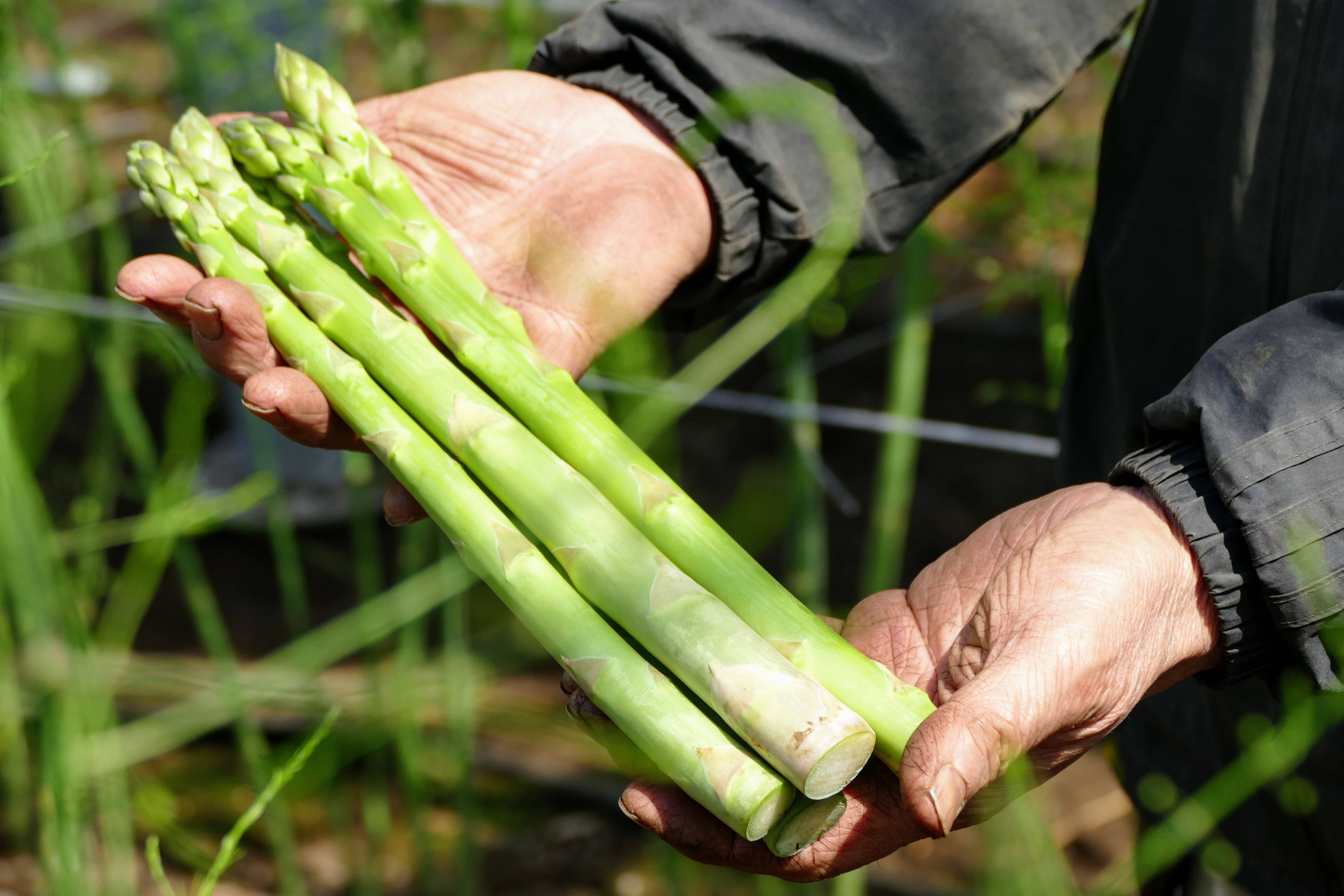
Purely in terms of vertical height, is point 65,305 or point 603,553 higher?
point 65,305

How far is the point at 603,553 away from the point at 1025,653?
0.38m

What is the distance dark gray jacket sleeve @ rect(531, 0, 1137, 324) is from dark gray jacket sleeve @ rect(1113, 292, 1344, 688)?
1.92 feet

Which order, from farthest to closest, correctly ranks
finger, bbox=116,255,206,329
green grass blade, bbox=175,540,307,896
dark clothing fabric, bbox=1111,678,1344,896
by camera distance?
1. green grass blade, bbox=175,540,307,896
2. finger, bbox=116,255,206,329
3. dark clothing fabric, bbox=1111,678,1344,896

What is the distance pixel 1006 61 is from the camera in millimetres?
1340

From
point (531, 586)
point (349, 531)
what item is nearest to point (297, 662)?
point (531, 586)

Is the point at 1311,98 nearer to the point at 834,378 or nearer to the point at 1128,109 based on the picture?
the point at 1128,109

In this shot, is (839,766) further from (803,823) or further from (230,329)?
(230,329)

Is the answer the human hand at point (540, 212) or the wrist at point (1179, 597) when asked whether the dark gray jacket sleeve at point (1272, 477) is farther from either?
the human hand at point (540, 212)

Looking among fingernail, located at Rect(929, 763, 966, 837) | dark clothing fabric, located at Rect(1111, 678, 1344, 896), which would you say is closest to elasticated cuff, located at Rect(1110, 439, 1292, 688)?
dark clothing fabric, located at Rect(1111, 678, 1344, 896)

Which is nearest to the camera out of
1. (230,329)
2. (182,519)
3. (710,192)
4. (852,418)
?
(230,329)

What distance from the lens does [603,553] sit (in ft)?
3.16

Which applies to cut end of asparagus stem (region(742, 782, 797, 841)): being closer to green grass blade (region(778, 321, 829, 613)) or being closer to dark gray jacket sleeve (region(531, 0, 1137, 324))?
green grass blade (region(778, 321, 829, 613))

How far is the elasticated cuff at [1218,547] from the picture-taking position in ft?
2.92

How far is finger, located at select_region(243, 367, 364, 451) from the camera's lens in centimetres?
116
